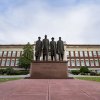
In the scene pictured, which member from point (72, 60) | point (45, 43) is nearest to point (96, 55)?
point (72, 60)

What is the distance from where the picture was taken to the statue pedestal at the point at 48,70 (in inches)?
498

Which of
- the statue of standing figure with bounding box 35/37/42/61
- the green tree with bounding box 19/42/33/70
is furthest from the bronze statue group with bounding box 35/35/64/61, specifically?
the green tree with bounding box 19/42/33/70

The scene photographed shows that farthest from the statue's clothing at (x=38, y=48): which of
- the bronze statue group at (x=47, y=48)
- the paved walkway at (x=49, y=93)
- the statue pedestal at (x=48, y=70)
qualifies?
the paved walkway at (x=49, y=93)

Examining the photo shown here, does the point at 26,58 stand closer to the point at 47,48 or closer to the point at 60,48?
the point at 47,48

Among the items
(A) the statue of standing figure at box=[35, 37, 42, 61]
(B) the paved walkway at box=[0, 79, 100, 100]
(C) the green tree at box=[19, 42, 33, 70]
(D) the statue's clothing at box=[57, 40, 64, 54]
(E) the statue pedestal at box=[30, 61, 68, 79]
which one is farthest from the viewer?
(C) the green tree at box=[19, 42, 33, 70]

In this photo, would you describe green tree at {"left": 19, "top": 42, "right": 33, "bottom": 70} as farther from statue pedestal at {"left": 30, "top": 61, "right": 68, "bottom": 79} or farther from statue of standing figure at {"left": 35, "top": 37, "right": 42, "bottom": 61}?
statue pedestal at {"left": 30, "top": 61, "right": 68, "bottom": 79}

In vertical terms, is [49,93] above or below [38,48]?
below

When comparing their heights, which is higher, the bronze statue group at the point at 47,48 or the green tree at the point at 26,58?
the green tree at the point at 26,58

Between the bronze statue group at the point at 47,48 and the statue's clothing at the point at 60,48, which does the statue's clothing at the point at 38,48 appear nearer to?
the bronze statue group at the point at 47,48

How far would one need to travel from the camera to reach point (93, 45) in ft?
181

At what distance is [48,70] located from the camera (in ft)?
42.5

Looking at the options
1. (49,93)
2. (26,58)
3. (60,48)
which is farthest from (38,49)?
(26,58)

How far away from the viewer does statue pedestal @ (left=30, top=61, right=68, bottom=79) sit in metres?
12.6

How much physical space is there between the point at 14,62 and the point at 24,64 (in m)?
8.26
